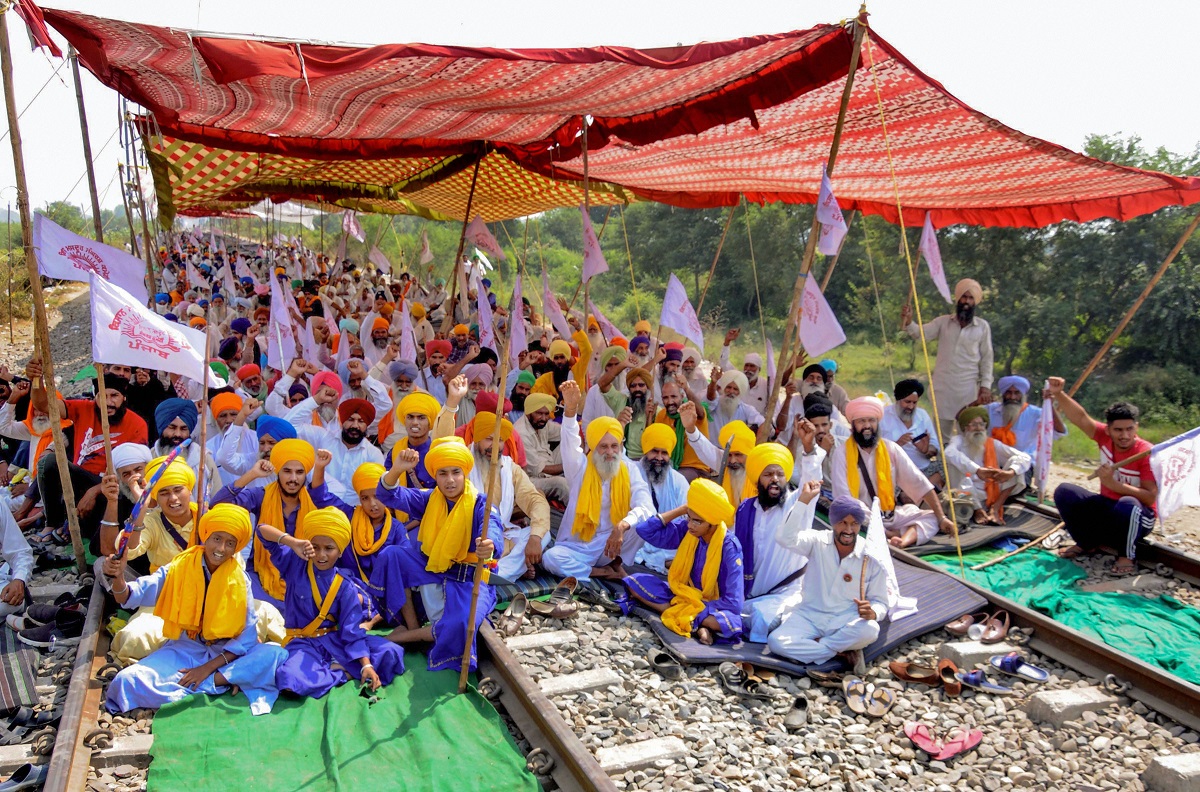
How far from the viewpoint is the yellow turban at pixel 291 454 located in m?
4.87

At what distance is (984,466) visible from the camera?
713cm

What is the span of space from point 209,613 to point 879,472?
14.9 ft

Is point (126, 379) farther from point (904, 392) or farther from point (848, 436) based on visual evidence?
point (904, 392)

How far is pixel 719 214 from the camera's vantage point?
88.9ft

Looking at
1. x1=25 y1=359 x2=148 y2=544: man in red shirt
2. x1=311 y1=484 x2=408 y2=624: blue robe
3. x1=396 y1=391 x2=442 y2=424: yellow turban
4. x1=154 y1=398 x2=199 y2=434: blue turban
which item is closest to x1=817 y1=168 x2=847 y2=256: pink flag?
x1=396 y1=391 x2=442 y2=424: yellow turban

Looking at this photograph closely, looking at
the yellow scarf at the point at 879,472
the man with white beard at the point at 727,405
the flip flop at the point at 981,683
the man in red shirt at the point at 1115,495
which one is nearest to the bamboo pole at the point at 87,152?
the man with white beard at the point at 727,405

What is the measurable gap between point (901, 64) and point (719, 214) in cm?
2231

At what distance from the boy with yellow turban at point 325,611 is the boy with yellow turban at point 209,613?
184 mm

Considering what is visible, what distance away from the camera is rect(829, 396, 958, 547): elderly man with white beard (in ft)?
20.6

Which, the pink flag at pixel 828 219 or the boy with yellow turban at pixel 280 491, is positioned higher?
the pink flag at pixel 828 219

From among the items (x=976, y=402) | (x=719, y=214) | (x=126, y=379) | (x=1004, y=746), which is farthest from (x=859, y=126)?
(x=719, y=214)

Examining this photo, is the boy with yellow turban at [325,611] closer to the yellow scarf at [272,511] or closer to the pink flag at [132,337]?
the yellow scarf at [272,511]

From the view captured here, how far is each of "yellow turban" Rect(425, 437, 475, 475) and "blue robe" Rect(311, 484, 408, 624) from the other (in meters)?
0.41

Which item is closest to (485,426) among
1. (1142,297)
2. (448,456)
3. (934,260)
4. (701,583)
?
(448,456)
